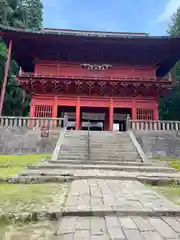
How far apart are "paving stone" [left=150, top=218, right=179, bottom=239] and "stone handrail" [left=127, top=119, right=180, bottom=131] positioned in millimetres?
10632

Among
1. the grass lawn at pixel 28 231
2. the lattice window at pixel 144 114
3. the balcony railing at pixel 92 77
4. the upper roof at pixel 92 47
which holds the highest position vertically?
the upper roof at pixel 92 47

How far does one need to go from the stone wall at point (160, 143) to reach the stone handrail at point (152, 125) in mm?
372

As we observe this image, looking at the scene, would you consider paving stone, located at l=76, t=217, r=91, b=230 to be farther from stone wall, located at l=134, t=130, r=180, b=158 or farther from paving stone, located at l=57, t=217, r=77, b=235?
stone wall, located at l=134, t=130, r=180, b=158

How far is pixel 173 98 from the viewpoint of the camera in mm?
23266

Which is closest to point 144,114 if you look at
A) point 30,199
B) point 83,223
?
point 30,199

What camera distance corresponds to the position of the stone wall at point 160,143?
40.4 feet

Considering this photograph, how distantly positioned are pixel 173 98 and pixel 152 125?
11423mm

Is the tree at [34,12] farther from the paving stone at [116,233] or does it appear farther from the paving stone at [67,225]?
the paving stone at [116,233]

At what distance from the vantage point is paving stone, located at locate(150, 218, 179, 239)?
227 cm

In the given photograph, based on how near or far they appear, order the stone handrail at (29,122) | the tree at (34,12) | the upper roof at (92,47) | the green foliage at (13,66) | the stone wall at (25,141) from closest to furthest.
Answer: the stone wall at (25,141)
the stone handrail at (29,122)
the upper roof at (92,47)
the green foliage at (13,66)
the tree at (34,12)

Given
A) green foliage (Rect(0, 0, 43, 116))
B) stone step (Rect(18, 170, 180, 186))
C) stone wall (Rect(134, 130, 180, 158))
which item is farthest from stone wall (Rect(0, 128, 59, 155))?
green foliage (Rect(0, 0, 43, 116))

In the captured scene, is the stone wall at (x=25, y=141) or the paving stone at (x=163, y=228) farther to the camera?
the stone wall at (x=25, y=141)

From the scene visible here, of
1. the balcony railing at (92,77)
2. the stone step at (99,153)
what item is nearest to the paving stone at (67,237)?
the stone step at (99,153)

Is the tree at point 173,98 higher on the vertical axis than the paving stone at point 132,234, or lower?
higher
